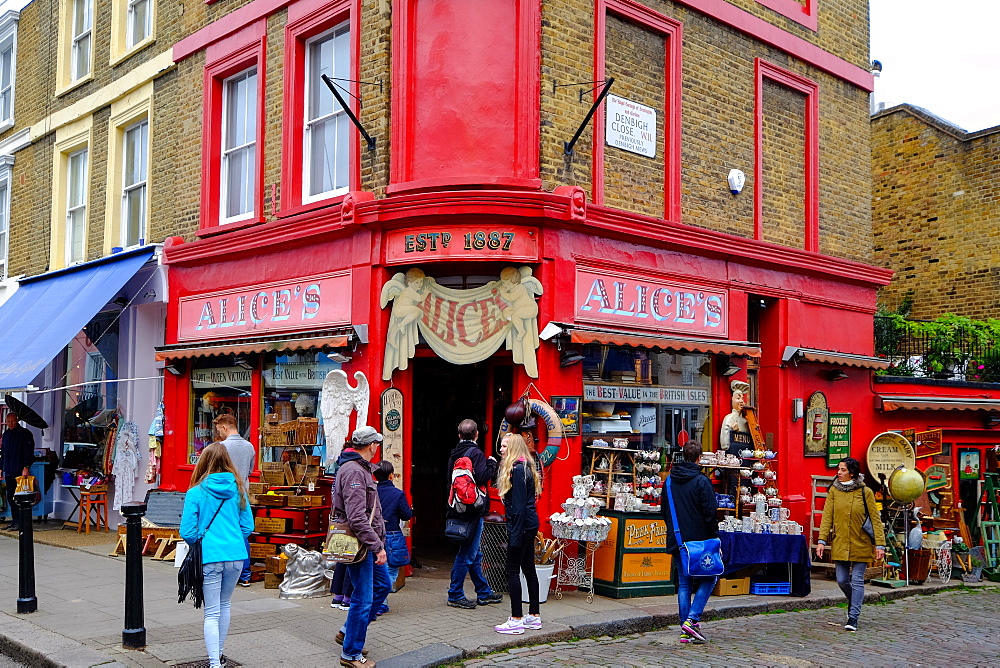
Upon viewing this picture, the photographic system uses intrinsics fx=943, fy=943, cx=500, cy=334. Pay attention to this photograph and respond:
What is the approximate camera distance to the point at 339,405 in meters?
10.5

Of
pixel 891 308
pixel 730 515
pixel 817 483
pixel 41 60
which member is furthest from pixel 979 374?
pixel 41 60

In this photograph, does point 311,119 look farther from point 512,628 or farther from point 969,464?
point 969,464

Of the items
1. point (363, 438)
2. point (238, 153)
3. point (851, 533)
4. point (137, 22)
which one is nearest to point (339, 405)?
point (363, 438)

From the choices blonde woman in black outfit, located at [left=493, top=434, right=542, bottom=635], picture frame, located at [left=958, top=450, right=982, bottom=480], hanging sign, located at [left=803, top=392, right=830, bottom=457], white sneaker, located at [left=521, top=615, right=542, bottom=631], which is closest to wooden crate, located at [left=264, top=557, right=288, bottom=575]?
blonde woman in black outfit, located at [left=493, top=434, right=542, bottom=635]

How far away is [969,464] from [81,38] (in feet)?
53.9

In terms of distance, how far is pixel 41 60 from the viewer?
17844mm

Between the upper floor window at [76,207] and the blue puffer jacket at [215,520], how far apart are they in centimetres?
1107

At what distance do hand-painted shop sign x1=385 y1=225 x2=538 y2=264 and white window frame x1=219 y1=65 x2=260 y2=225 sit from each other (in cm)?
344

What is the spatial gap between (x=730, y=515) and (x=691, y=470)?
295 centimetres

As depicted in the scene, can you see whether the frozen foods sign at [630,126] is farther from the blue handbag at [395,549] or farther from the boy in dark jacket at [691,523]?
the blue handbag at [395,549]

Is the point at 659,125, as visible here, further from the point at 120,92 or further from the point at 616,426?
the point at 120,92

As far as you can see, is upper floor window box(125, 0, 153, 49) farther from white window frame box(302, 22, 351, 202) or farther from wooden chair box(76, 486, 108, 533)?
wooden chair box(76, 486, 108, 533)

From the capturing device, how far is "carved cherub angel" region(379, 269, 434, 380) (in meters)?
10.2

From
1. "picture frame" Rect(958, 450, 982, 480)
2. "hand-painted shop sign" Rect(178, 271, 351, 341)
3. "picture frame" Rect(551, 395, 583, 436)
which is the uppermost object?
"hand-painted shop sign" Rect(178, 271, 351, 341)
